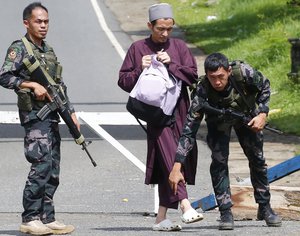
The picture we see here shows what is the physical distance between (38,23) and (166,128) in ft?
4.69

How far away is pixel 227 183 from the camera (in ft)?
32.0

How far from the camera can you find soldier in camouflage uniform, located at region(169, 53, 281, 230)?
9.43 m

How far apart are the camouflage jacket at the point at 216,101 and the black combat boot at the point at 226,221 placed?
578mm

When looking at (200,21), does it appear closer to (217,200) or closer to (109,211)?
(109,211)

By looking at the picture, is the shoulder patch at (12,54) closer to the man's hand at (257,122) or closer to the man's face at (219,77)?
the man's face at (219,77)

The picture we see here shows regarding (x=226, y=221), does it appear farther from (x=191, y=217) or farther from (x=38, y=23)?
(x=38, y=23)

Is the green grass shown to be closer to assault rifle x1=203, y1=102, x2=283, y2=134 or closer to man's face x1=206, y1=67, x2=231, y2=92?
assault rifle x1=203, y1=102, x2=283, y2=134

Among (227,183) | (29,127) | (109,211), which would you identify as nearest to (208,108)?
(227,183)

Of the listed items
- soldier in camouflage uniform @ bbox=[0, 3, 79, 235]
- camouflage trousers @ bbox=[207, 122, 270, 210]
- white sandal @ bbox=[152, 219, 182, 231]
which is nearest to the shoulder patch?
soldier in camouflage uniform @ bbox=[0, 3, 79, 235]

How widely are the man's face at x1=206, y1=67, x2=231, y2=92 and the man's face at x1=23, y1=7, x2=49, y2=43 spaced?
4.39 feet

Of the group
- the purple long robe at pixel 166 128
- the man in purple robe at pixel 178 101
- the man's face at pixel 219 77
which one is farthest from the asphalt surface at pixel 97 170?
the man's face at pixel 219 77

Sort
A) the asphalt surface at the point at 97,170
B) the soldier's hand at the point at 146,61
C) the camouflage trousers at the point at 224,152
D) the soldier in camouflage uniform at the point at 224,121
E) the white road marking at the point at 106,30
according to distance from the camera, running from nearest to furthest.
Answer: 1. the soldier in camouflage uniform at the point at 224,121
2. the camouflage trousers at the point at 224,152
3. the soldier's hand at the point at 146,61
4. the asphalt surface at the point at 97,170
5. the white road marking at the point at 106,30

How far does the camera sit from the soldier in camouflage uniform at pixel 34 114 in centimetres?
927

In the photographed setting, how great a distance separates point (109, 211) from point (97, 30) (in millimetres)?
17436
